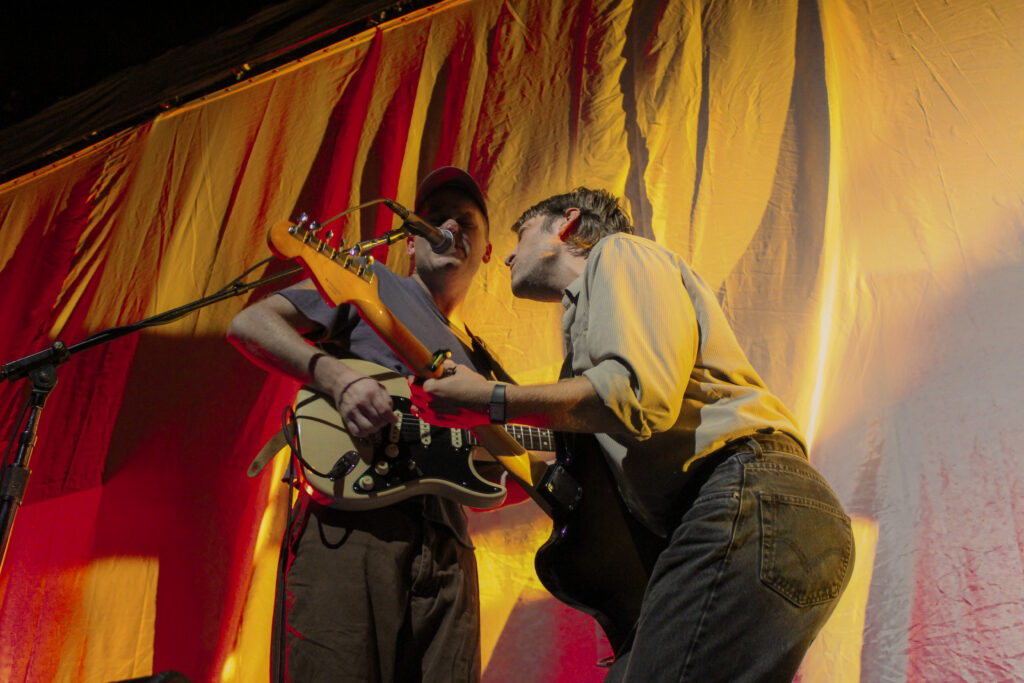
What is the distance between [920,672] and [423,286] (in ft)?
5.20

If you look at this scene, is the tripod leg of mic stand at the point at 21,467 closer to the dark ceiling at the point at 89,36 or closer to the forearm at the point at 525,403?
the forearm at the point at 525,403

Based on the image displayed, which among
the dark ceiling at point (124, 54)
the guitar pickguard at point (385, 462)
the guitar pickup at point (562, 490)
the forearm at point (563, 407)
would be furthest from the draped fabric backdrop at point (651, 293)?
the forearm at point (563, 407)

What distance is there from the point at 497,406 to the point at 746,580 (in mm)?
464

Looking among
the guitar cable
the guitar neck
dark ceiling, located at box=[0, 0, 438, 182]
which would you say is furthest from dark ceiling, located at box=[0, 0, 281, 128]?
the guitar neck

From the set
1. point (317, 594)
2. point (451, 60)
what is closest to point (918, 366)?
point (317, 594)

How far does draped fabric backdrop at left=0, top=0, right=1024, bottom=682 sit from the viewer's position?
192 centimetres

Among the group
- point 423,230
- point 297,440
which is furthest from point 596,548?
point 423,230

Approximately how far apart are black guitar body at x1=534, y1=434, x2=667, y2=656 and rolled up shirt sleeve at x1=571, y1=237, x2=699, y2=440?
28cm

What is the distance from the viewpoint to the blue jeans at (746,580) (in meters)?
1.11

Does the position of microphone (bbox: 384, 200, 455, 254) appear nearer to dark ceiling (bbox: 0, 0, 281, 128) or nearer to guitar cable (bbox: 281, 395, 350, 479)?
guitar cable (bbox: 281, 395, 350, 479)

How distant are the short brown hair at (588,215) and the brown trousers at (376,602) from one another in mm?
743

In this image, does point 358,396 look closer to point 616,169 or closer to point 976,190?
point 616,169

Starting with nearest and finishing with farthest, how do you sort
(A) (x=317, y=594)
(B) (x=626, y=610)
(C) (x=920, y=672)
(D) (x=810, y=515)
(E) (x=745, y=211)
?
1. (D) (x=810, y=515)
2. (B) (x=626, y=610)
3. (A) (x=317, y=594)
4. (C) (x=920, y=672)
5. (E) (x=745, y=211)

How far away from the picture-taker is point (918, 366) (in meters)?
2.05
